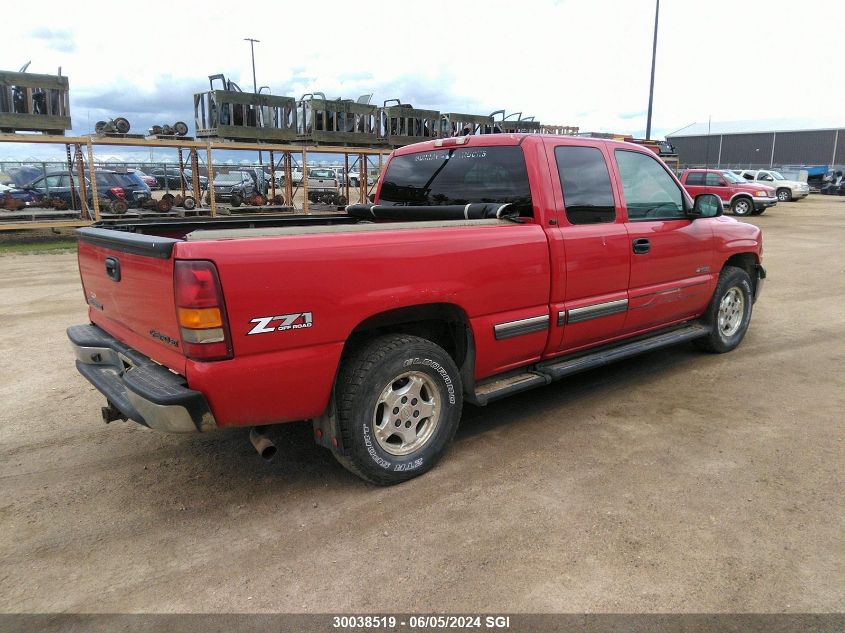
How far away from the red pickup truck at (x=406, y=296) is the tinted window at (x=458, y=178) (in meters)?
0.01

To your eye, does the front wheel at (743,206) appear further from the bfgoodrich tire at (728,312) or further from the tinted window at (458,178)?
the tinted window at (458,178)

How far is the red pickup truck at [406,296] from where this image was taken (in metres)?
2.77

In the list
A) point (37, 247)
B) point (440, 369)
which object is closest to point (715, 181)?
point (37, 247)

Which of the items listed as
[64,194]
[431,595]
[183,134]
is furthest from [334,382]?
[64,194]

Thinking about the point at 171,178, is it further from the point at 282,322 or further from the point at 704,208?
the point at 282,322

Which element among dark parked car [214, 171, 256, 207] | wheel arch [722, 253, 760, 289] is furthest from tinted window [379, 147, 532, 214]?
dark parked car [214, 171, 256, 207]

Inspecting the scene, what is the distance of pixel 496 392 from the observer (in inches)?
151

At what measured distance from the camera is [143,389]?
2811mm

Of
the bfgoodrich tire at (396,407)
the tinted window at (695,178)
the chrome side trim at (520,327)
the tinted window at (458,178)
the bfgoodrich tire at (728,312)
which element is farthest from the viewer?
the tinted window at (695,178)

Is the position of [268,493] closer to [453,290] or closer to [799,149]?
[453,290]

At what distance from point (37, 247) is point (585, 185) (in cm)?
1356

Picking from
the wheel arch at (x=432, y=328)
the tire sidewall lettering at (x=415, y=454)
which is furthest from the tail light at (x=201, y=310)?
the tire sidewall lettering at (x=415, y=454)

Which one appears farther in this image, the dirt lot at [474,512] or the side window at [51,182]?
the side window at [51,182]

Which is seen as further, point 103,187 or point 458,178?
point 103,187
